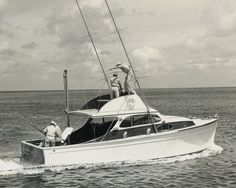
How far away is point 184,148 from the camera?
2228 centimetres

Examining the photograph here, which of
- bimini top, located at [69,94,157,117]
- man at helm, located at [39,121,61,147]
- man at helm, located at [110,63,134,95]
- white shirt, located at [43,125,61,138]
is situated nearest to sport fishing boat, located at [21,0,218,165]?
bimini top, located at [69,94,157,117]

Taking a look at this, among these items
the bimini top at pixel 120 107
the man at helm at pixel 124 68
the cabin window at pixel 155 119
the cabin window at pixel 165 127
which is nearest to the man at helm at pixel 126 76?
the man at helm at pixel 124 68

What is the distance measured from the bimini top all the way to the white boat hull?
1.48 metres

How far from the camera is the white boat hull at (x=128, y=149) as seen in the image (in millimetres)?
19047

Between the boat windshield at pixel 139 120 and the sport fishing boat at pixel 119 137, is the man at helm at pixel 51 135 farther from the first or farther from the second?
the boat windshield at pixel 139 120

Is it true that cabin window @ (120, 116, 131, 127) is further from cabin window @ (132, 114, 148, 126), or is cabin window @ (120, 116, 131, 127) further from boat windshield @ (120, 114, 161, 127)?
cabin window @ (132, 114, 148, 126)

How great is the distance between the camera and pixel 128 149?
803 inches

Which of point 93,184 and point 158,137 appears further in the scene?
point 158,137

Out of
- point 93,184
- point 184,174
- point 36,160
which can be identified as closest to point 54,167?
point 36,160

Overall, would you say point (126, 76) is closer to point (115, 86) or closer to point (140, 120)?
point (115, 86)

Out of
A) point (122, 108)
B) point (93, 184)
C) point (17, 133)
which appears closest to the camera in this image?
point (93, 184)

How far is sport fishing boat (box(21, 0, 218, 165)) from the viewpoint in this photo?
1939 cm

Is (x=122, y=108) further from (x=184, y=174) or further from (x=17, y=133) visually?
(x=17, y=133)

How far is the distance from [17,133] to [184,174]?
21.9m
